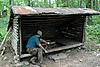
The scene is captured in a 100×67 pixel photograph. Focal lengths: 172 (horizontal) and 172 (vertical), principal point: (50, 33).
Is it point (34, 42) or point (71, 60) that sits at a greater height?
point (34, 42)

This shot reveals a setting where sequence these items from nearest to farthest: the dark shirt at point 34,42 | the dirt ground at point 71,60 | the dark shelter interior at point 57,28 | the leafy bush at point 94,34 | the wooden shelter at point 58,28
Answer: the dark shirt at point 34,42 → the dirt ground at point 71,60 → the wooden shelter at point 58,28 → the dark shelter interior at point 57,28 → the leafy bush at point 94,34

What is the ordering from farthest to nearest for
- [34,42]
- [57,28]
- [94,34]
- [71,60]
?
[94,34] → [57,28] → [71,60] → [34,42]

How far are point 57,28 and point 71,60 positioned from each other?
3.29 m

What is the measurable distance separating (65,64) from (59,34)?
3733mm

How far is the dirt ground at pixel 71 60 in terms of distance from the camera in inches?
309

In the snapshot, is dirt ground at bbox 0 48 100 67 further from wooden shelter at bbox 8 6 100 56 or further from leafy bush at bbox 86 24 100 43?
leafy bush at bbox 86 24 100 43

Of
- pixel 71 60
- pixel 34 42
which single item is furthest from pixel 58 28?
pixel 34 42

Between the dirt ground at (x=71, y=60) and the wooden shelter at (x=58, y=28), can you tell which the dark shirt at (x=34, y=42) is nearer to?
the dirt ground at (x=71, y=60)

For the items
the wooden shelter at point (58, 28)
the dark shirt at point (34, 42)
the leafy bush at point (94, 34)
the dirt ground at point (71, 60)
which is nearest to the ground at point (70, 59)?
the dirt ground at point (71, 60)

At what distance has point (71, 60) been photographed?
27.7 ft

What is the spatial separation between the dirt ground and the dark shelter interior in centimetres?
Answer: 76

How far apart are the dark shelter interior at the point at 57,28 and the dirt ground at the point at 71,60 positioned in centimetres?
76

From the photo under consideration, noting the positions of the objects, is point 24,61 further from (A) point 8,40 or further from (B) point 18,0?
(B) point 18,0

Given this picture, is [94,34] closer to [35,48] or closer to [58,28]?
[58,28]
